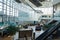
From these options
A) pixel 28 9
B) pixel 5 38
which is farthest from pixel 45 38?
pixel 28 9

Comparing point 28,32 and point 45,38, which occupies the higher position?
point 45,38

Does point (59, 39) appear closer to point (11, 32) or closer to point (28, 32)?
point (11, 32)

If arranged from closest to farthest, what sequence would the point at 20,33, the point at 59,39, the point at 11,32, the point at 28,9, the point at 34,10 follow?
1. the point at 59,39
2. the point at 11,32
3. the point at 20,33
4. the point at 28,9
5. the point at 34,10

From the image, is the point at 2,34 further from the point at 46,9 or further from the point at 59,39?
the point at 46,9

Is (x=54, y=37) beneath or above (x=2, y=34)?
above

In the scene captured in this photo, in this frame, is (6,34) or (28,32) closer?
(6,34)

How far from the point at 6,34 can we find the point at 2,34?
227mm

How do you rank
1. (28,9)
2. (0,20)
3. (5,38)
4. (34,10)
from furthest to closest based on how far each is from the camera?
(34,10) < (28,9) < (0,20) < (5,38)

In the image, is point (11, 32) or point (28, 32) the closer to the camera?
point (11, 32)

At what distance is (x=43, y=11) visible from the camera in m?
38.1

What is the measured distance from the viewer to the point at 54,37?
7.31ft

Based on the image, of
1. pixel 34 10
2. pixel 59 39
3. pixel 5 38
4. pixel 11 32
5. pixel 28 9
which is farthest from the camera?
pixel 34 10

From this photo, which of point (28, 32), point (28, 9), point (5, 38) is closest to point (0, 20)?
point (28, 32)

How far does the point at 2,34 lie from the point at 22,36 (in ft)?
4.94
